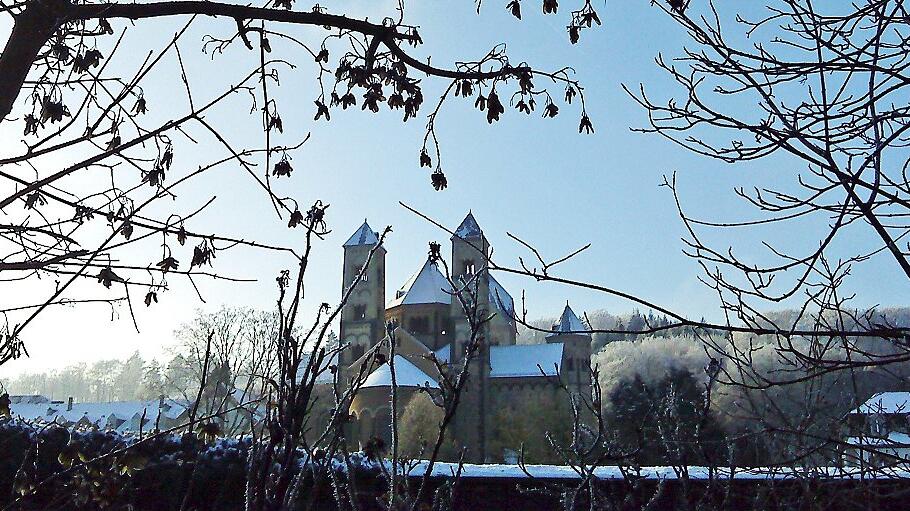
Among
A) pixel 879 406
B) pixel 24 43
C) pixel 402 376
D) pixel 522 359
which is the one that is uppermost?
pixel 522 359

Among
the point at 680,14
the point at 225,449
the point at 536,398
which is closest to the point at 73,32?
the point at 680,14

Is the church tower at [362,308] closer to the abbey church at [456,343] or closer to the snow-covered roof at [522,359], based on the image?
the abbey church at [456,343]

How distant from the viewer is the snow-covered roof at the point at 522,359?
41.0 m

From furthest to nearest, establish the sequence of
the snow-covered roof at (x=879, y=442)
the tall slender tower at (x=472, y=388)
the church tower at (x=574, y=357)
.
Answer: the church tower at (x=574, y=357)
the tall slender tower at (x=472, y=388)
the snow-covered roof at (x=879, y=442)

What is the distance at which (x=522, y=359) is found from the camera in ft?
138

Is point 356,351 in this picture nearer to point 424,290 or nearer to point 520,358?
point 424,290

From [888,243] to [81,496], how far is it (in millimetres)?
2967

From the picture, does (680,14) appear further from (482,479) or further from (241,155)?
(482,479)

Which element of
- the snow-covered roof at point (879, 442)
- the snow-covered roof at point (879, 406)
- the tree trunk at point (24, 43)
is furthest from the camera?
the snow-covered roof at point (879, 406)

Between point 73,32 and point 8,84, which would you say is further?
point 73,32

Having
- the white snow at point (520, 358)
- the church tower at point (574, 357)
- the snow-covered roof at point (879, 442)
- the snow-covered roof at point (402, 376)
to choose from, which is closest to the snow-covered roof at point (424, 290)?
the white snow at point (520, 358)

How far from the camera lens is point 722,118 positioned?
3.21m

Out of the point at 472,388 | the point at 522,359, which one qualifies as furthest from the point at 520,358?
the point at 472,388

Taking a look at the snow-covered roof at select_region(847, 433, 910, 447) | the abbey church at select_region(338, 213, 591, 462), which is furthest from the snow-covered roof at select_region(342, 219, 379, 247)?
the snow-covered roof at select_region(847, 433, 910, 447)
